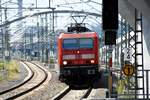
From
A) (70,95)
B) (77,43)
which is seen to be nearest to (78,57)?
(77,43)

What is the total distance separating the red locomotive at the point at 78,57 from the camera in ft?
87.0

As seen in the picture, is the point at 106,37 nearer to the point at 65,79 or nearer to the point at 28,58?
the point at 65,79

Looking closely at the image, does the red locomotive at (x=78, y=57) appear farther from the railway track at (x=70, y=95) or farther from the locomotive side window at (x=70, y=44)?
the railway track at (x=70, y=95)

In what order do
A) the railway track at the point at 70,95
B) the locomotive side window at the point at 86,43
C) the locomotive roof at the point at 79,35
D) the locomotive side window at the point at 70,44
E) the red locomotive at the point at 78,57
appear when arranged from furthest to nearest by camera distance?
the locomotive roof at the point at 79,35, the locomotive side window at the point at 70,44, the locomotive side window at the point at 86,43, the red locomotive at the point at 78,57, the railway track at the point at 70,95

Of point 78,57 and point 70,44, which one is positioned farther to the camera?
point 70,44

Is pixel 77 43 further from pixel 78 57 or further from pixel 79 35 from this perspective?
pixel 78 57

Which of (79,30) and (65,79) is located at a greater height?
(79,30)

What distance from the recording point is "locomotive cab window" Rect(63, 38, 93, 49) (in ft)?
88.3

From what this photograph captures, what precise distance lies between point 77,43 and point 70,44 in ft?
1.37

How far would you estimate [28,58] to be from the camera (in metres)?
104

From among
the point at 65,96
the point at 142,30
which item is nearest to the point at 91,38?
the point at 65,96

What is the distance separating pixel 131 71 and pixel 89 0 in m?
30.7

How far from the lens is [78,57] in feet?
87.5

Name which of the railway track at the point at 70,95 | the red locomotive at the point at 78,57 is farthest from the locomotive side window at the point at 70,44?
the railway track at the point at 70,95
